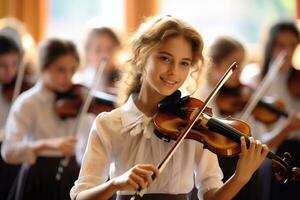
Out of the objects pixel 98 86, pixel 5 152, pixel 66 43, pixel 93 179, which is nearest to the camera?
pixel 93 179

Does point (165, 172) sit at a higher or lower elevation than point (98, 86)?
higher

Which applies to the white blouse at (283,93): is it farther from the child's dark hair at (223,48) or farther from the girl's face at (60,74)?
the girl's face at (60,74)

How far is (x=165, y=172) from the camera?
1.58 meters

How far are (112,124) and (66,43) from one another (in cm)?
122

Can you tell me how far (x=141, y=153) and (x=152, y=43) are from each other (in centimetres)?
26

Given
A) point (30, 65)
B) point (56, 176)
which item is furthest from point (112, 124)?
point (30, 65)

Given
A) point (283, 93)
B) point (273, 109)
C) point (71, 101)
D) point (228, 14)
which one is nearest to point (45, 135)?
point (71, 101)

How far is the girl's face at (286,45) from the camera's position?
3008mm

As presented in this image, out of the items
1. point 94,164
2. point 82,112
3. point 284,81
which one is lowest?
point 82,112

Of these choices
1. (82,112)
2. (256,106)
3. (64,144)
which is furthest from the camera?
(256,106)

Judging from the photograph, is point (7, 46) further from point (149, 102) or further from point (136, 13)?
point (149, 102)

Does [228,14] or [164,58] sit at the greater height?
[164,58]

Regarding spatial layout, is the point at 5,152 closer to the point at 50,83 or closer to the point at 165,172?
the point at 50,83

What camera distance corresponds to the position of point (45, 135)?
2.68 m
